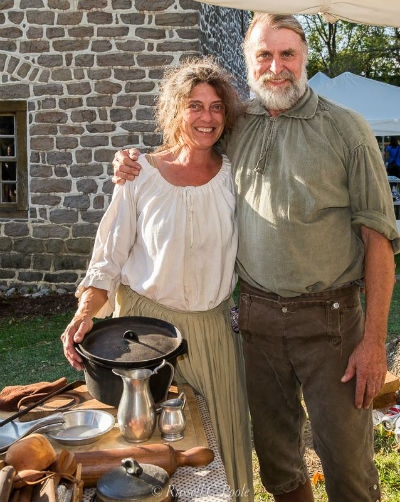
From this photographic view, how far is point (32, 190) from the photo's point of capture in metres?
8.32

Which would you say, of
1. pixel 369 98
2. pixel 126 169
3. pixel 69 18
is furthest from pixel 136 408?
pixel 369 98

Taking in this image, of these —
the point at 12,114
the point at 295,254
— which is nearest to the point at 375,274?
the point at 295,254

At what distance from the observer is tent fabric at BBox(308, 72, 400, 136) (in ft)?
33.0

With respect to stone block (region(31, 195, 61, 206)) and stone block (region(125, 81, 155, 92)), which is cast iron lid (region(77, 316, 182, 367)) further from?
stone block (region(31, 195, 61, 206))

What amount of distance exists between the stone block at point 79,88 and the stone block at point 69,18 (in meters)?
0.76

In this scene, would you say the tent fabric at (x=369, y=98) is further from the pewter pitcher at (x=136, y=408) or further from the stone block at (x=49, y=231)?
the pewter pitcher at (x=136, y=408)

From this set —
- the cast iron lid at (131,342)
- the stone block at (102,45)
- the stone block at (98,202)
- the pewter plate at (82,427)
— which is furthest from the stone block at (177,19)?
the pewter plate at (82,427)

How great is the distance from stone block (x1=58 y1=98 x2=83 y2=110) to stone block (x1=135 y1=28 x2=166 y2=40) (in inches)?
44.4

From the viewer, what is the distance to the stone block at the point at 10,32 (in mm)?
8078

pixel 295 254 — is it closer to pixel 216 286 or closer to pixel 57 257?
pixel 216 286

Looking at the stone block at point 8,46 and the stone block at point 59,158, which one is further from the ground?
the stone block at point 8,46

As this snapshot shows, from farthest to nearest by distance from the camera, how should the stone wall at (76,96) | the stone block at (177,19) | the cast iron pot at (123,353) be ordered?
1. the stone wall at (76,96)
2. the stone block at (177,19)
3. the cast iron pot at (123,353)

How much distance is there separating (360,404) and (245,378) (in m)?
0.51

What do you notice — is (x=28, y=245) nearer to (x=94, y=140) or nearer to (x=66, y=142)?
(x=66, y=142)
